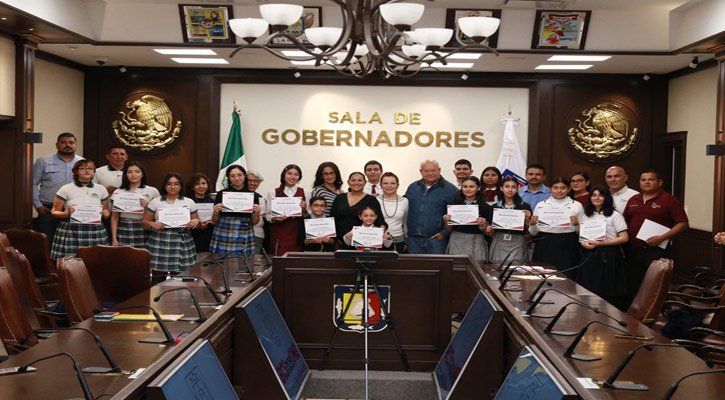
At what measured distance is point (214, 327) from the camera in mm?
3404

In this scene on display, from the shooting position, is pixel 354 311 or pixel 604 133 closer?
pixel 354 311

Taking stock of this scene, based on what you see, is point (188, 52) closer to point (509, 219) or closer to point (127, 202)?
point (127, 202)

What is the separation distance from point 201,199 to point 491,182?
2.77m

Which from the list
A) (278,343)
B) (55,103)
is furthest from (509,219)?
(55,103)

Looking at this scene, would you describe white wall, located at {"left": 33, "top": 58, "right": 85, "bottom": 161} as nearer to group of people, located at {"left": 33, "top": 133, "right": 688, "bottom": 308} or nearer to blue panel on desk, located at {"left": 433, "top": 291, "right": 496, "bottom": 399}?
group of people, located at {"left": 33, "top": 133, "right": 688, "bottom": 308}

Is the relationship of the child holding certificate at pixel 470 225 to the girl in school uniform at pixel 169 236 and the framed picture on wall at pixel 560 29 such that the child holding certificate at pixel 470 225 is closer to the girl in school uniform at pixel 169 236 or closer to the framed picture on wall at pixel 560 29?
the girl in school uniform at pixel 169 236

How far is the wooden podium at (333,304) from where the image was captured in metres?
4.76

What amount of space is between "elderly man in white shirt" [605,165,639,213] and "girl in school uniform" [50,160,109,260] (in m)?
4.72

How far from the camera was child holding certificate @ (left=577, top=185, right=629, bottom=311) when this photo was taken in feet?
19.2

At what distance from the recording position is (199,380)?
8.64 ft

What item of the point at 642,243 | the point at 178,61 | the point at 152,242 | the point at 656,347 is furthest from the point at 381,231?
the point at 178,61

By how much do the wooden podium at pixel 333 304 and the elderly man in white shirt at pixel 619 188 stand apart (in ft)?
8.32

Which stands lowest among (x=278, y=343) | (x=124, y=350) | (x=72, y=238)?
(x=278, y=343)

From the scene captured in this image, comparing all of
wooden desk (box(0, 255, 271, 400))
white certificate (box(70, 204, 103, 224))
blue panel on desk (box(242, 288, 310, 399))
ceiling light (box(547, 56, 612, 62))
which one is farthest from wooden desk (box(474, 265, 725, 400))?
ceiling light (box(547, 56, 612, 62))
